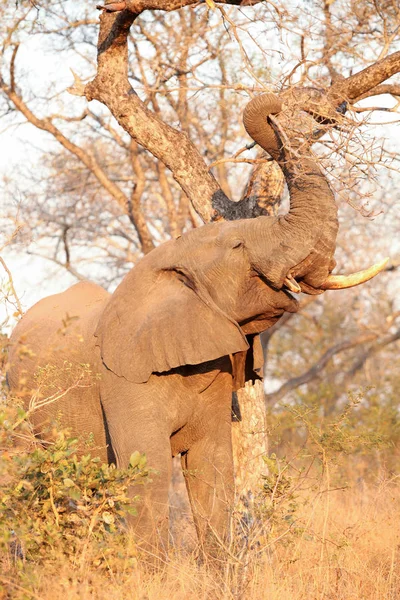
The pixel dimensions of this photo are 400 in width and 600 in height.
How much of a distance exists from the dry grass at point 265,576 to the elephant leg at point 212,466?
0.35 metres

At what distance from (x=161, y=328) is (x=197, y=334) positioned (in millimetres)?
222

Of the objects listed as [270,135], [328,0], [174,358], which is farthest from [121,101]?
[328,0]

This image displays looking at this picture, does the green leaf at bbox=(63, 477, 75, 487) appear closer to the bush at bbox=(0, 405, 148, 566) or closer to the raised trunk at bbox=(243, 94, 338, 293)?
the bush at bbox=(0, 405, 148, 566)

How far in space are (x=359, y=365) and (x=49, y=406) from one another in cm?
1130

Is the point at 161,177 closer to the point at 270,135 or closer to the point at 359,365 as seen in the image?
the point at 359,365

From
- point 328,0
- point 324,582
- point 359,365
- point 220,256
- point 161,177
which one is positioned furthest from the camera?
point 359,365

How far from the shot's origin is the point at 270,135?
18.2 feet

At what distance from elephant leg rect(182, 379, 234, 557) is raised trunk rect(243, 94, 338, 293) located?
3.42 feet

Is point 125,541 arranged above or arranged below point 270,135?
below

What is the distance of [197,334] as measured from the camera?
5.52m

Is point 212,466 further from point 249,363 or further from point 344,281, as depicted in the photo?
point 344,281

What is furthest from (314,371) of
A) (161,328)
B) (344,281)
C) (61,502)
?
(61,502)

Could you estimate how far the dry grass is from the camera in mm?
4254

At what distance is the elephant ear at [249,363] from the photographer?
596 cm
